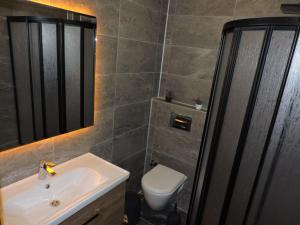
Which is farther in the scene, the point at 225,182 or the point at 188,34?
the point at 188,34

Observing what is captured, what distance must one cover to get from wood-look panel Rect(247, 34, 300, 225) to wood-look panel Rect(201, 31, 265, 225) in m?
0.16

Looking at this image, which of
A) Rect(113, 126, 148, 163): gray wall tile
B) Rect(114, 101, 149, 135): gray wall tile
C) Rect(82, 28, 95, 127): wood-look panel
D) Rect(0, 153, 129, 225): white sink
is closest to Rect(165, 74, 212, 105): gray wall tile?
Rect(114, 101, 149, 135): gray wall tile

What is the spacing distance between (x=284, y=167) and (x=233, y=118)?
32 cm

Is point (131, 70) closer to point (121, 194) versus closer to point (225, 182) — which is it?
point (121, 194)

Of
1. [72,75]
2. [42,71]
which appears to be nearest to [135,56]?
[72,75]

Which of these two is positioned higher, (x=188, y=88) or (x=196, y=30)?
(x=196, y=30)

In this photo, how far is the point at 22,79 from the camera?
49.9 inches

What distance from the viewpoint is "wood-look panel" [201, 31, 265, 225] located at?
3.33 feet

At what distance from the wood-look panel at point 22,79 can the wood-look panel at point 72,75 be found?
0.26 metres

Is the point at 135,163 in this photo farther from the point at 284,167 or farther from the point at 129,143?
the point at 284,167

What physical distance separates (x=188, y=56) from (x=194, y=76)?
8.9 inches

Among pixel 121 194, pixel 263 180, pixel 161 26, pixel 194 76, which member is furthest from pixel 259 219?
pixel 161 26

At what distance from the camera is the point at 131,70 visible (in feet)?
6.88

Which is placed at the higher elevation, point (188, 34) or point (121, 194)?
point (188, 34)
